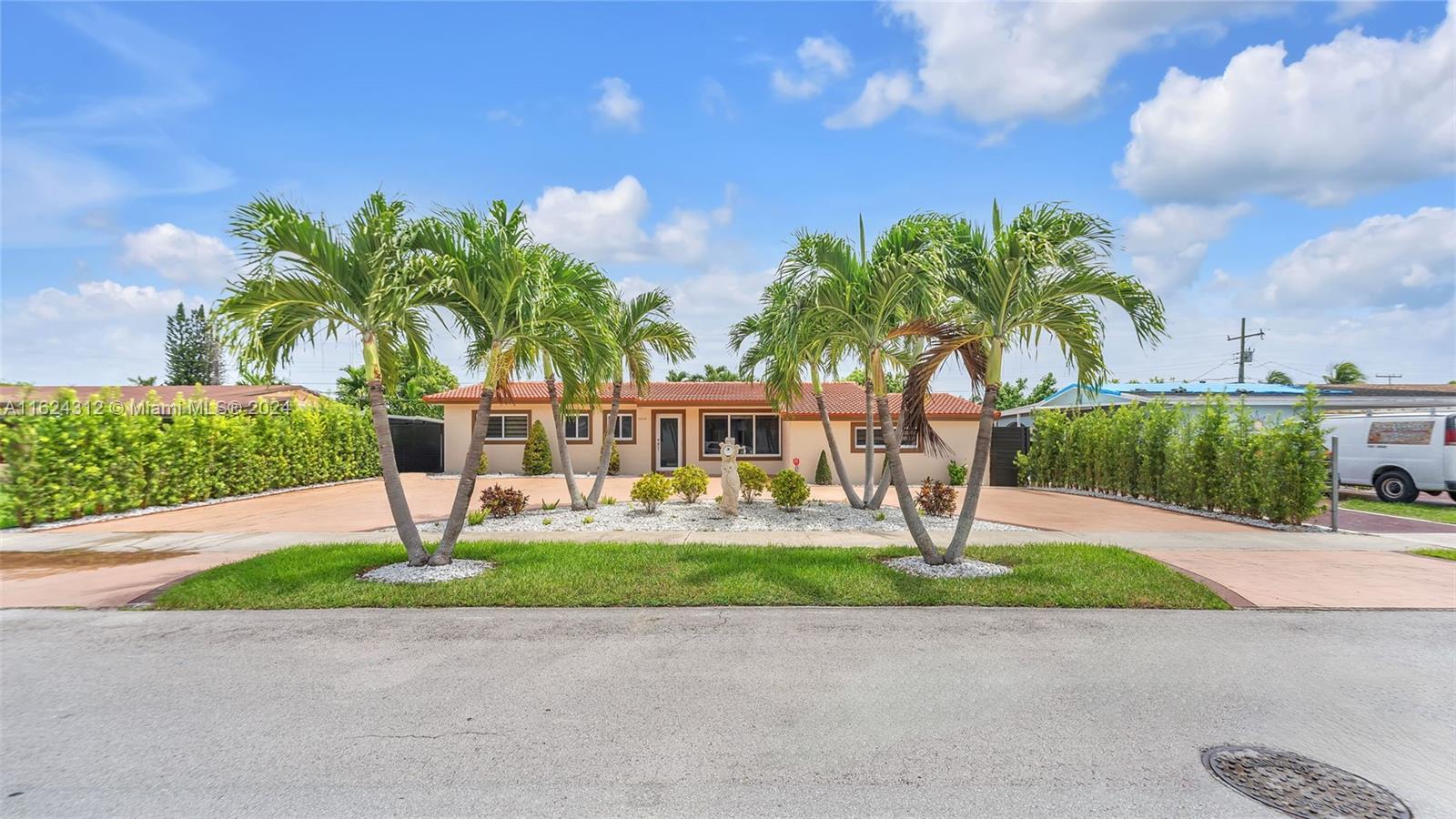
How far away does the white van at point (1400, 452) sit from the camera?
15.0 metres

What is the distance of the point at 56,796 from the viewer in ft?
11.1

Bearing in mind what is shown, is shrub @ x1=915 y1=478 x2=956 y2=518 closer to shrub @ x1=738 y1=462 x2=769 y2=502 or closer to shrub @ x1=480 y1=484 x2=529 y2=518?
shrub @ x1=738 y1=462 x2=769 y2=502

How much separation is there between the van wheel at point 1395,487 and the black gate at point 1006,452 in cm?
787

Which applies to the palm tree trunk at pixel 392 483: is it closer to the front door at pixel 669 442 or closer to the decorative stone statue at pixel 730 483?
the decorative stone statue at pixel 730 483

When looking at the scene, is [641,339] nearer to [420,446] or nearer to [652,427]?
[652,427]

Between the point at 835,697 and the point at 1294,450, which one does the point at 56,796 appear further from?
the point at 1294,450

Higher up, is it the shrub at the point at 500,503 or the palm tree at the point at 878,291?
the palm tree at the point at 878,291

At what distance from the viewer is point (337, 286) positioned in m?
7.80

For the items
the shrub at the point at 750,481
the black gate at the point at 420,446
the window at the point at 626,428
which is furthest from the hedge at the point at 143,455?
the shrub at the point at 750,481

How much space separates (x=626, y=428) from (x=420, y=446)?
7.92 m

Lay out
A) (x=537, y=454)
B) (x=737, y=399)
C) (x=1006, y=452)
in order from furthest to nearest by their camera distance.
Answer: (x=737, y=399) → (x=537, y=454) → (x=1006, y=452)

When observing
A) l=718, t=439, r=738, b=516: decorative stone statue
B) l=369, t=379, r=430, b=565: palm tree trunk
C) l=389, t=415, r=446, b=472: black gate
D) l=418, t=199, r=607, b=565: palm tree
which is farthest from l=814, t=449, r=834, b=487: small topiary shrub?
l=369, t=379, r=430, b=565: palm tree trunk

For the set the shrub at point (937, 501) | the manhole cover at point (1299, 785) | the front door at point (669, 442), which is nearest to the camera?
the manhole cover at point (1299, 785)

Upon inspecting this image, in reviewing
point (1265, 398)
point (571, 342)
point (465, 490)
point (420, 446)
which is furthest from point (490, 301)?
point (1265, 398)
